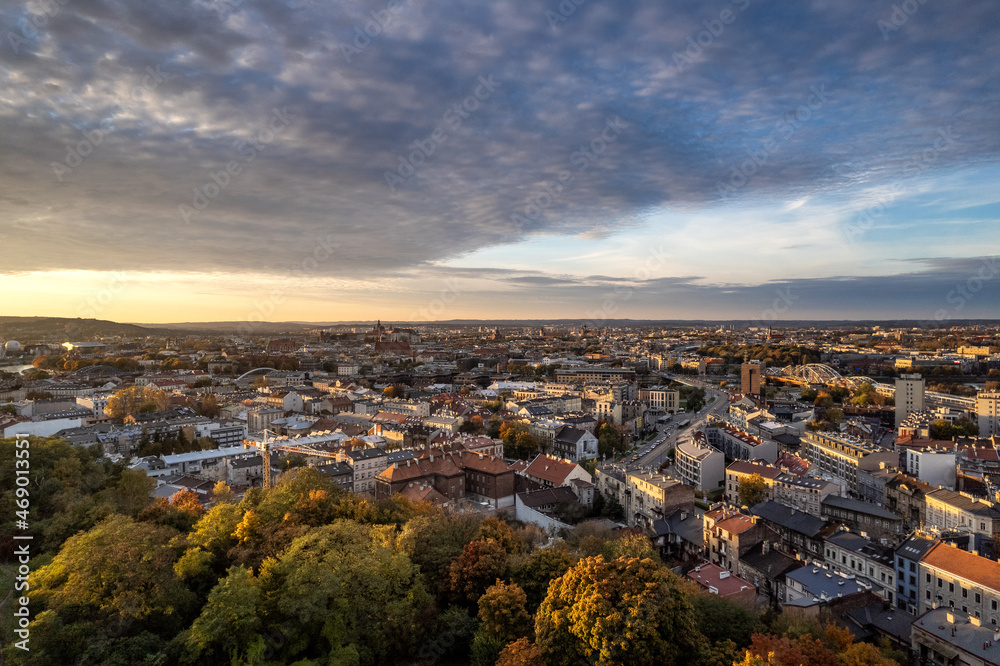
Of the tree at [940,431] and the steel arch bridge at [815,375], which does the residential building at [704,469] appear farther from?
the steel arch bridge at [815,375]

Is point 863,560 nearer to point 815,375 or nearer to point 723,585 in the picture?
point 723,585

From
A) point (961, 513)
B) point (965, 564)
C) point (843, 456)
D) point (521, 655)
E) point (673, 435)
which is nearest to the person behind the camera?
point (521, 655)

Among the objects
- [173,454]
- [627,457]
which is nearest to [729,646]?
[627,457]

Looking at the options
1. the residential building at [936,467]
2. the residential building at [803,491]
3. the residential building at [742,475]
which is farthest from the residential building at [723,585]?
the residential building at [936,467]

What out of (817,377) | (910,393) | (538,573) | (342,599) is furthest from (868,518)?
(817,377)

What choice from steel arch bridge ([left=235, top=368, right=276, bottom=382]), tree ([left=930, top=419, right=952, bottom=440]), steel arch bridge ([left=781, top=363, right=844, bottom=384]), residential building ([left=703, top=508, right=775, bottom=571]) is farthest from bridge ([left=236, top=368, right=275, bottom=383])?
tree ([left=930, top=419, right=952, bottom=440])
